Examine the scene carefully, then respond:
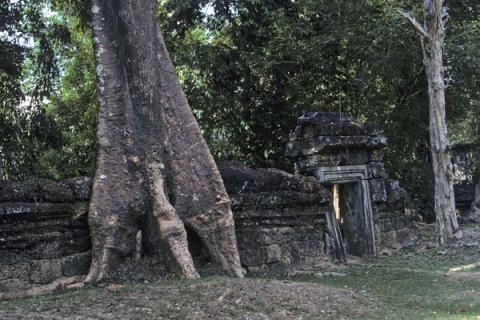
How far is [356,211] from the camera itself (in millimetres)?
9320

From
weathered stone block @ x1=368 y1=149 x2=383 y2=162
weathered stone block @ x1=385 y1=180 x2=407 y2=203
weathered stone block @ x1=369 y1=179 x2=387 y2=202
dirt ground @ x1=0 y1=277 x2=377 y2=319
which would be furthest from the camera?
weathered stone block @ x1=385 y1=180 x2=407 y2=203

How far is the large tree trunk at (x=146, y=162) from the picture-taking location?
5.45 meters

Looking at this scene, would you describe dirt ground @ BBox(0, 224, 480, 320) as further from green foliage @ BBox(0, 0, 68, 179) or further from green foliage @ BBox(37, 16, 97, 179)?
green foliage @ BBox(37, 16, 97, 179)

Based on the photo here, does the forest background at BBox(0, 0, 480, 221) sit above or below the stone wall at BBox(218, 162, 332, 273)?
above

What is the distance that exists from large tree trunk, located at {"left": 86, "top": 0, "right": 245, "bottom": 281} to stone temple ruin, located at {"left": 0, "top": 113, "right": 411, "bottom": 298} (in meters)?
0.32

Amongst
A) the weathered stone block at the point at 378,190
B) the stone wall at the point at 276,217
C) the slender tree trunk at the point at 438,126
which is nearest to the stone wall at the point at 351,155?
the weathered stone block at the point at 378,190

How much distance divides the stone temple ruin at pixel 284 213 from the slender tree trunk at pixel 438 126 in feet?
3.21

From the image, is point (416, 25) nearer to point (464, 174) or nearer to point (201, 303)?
point (201, 303)

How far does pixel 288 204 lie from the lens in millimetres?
7250

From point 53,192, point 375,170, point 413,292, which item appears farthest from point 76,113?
point 413,292

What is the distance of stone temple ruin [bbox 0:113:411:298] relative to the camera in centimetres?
496

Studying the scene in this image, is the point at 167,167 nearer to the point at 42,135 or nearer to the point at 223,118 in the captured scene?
the point at 42,135

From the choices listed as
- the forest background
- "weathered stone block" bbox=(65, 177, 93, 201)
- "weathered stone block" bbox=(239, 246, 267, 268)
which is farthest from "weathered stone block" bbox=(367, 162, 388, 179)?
"weathered stone block" bbox=(65, 177, 93, 201)

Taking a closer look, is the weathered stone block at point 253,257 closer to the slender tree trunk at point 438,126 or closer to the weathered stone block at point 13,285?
the weathered stone block at point 13,285
